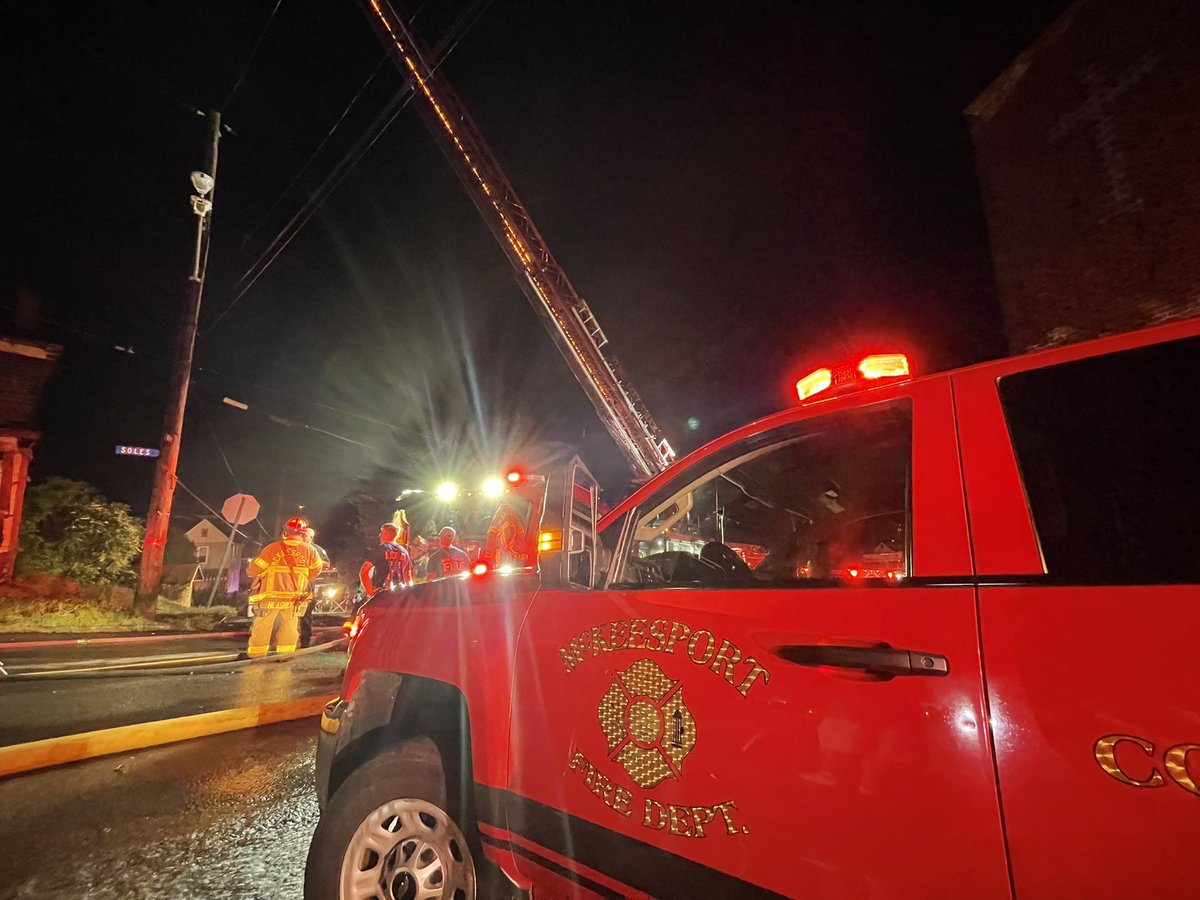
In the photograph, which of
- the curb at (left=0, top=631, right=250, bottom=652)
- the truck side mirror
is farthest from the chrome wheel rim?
the curb at (left=0, top=631, right=250, bottom=652)

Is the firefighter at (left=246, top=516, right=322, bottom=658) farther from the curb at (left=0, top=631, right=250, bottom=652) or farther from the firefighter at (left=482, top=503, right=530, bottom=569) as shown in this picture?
the curb at (left=0, top=631, right=250, bottom=652)

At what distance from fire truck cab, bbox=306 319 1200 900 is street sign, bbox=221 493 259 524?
462 inches

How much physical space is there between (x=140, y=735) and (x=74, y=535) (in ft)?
39.6

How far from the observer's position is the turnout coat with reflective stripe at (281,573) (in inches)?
310

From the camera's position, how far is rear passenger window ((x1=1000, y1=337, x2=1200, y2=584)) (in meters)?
1.17

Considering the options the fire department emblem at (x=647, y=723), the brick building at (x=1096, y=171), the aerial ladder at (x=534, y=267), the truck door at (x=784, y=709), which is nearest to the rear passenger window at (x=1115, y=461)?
the truck door at (x=784, y=709)

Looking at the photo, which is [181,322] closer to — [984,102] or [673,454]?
[673,454]

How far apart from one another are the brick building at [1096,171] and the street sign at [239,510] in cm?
1427

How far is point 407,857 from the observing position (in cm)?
218

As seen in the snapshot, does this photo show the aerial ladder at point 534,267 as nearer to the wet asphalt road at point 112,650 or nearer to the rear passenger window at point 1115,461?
the wet asphalt road at point 112,650

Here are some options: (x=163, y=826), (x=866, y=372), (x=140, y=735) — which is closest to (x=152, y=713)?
(x=140, y=735)

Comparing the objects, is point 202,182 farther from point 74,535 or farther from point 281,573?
point 281,573

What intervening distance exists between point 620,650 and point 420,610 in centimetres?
109

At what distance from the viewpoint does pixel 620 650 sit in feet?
5.85
